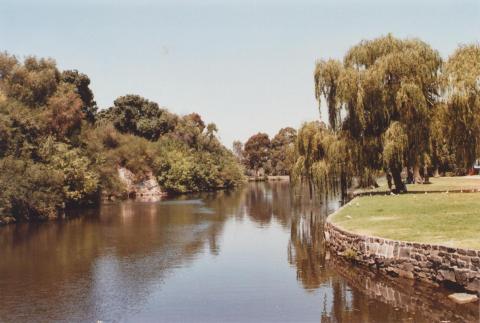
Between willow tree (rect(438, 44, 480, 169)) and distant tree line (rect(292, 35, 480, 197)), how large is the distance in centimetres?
6

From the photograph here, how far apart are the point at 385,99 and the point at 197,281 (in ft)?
68.3

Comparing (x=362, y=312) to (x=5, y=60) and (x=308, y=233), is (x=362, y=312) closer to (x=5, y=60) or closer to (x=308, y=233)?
(x=308, y=233)

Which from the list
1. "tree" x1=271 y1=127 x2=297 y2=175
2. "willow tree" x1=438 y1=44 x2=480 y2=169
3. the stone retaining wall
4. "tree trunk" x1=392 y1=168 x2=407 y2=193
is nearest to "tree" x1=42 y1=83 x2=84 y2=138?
"tree trunk" x1=392 y1=168 x2=407 y2=193

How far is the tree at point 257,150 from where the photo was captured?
145875 mm

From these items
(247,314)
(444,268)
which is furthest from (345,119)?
(247,314)

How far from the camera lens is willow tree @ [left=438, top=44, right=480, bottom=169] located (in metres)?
32.0

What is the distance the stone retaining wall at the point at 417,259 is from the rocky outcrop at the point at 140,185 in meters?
53.8

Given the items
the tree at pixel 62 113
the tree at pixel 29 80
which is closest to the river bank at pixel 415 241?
the tree at pixel 62 113

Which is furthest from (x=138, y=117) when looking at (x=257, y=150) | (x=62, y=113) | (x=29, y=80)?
(x=257, y=150)

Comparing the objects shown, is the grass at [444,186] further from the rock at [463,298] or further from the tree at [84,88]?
the tree at [84,88]

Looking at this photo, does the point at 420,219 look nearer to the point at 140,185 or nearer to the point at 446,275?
the point at 446,275

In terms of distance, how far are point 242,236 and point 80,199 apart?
2573 centimetres

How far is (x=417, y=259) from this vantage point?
16.1 meters

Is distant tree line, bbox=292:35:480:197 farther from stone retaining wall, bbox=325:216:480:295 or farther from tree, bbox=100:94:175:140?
tree, bbox=100:94:175:140
